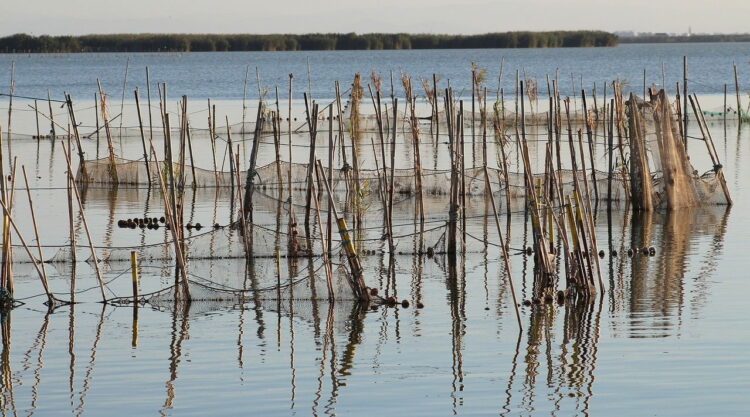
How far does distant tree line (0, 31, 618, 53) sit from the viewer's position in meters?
89.4

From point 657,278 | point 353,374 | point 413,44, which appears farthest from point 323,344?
point 413,44

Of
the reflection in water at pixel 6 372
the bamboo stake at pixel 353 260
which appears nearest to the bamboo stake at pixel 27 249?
the reflection in water at pixel 6 372

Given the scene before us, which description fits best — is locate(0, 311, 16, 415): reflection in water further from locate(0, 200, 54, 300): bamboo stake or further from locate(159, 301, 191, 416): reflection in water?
locate(159, 301, 191, 416): reflection in water

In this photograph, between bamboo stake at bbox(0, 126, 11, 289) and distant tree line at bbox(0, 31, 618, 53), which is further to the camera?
distant tree line at bbox(0, 31, 618, 53)

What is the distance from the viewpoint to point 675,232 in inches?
503

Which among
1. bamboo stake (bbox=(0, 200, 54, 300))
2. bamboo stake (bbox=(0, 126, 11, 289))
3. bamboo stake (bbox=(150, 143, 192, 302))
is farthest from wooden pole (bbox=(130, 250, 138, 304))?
bamboo stake (bbox=(0, 126, 11, 289))

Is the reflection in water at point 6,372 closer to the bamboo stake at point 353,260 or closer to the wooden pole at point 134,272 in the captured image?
the wooden pole at point 134,272

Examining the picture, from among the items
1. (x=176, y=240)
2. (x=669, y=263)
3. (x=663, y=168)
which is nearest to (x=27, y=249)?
(x=176, y=240)

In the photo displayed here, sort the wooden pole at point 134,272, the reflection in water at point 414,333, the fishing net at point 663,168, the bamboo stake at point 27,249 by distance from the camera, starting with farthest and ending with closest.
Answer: the fishing net at point 663,168 < the wooden pole at point 134,272 < the bamboo stake at point 27,249 < the reflection in water at point 414,333

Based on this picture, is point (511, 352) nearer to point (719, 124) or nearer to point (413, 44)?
point (719, 124)

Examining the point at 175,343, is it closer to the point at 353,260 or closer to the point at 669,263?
the point at 353,260

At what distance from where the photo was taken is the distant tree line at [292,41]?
89375 mm

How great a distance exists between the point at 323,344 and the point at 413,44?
94523 millimetres

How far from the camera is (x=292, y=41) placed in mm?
99812
